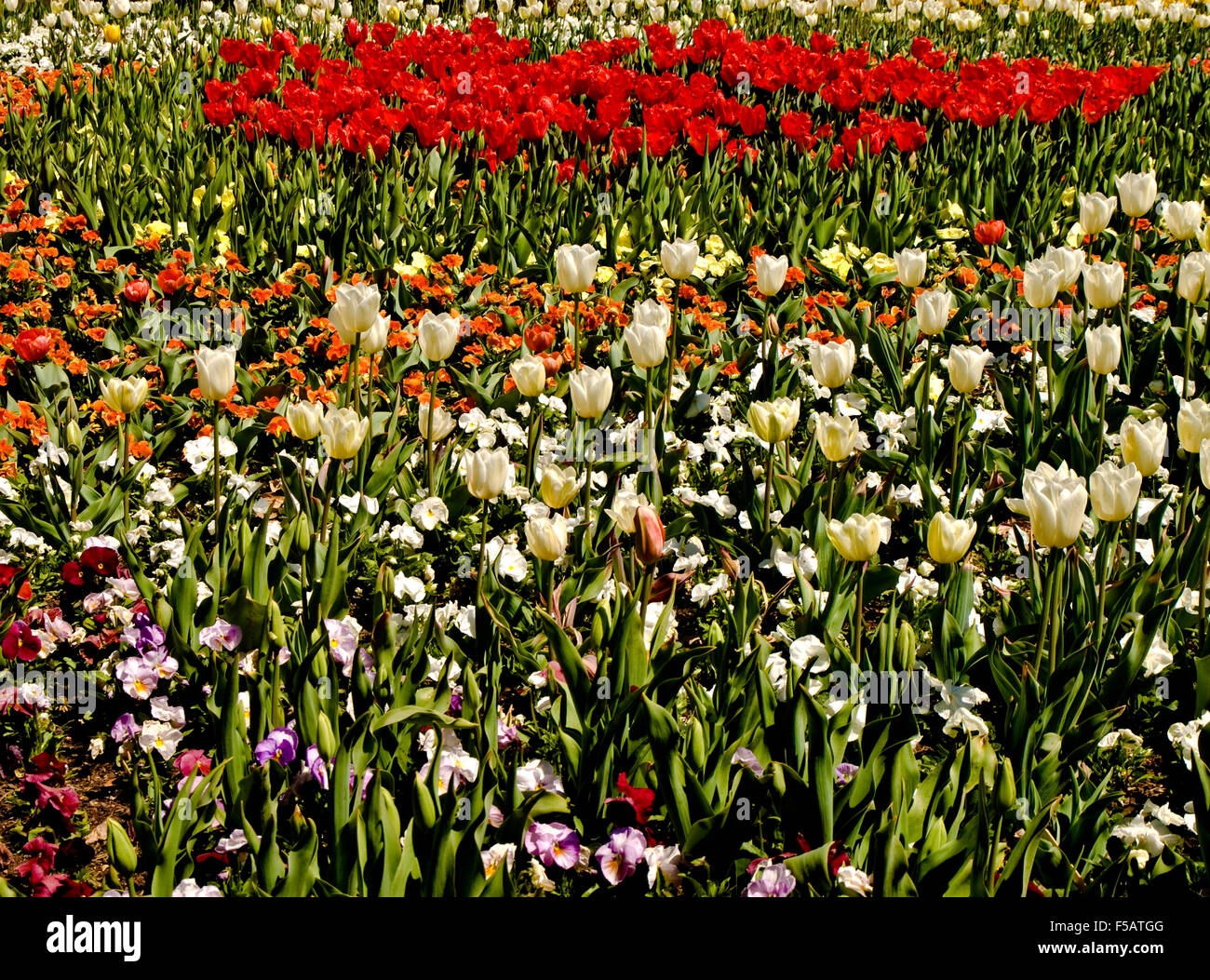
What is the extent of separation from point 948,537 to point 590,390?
86cm

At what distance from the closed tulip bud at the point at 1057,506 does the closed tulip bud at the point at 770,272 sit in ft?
4.80

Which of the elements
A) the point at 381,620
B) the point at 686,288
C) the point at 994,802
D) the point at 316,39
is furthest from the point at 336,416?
the point at 316,39

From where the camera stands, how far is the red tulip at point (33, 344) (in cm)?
329

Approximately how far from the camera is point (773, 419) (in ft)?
8.33

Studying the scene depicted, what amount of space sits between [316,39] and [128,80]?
2.15 metres

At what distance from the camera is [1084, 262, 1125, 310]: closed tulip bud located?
300 cm

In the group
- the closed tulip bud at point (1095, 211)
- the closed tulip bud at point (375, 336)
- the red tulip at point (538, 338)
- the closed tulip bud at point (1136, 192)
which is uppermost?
the closed tulip bud at point (1136, 192)

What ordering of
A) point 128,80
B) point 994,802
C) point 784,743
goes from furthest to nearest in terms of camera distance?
point 128,80 < point 784,743 < point 994,802

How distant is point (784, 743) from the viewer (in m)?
2.07

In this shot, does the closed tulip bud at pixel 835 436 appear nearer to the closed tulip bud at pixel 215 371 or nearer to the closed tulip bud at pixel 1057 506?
the closed tulip bud at pixel 1057 506

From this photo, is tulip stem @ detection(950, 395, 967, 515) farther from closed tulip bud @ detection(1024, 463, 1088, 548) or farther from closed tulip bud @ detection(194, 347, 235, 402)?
closed tulip bud @ detection(194, 347, 235, 402)

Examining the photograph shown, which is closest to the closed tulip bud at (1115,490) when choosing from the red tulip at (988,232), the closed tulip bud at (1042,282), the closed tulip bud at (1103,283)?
the closed tulip bud at (1042,282)
